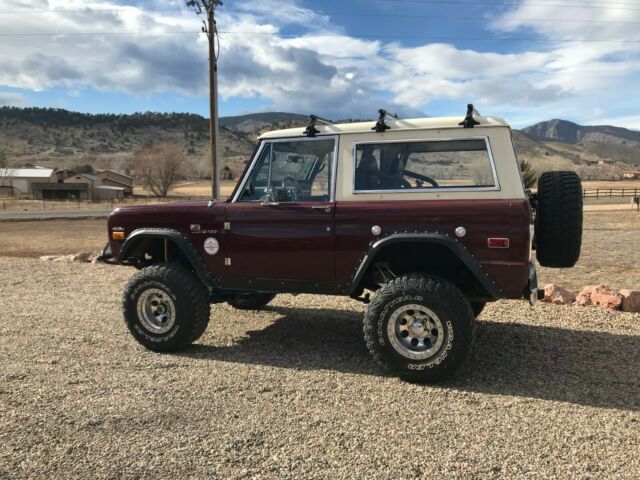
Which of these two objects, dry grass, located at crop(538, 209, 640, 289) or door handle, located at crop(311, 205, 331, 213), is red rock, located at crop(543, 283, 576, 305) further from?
door handle, located at crop(311, 205, 331, 213)

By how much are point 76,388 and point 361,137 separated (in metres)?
3.23

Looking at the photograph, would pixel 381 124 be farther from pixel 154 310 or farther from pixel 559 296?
pixel 559 296

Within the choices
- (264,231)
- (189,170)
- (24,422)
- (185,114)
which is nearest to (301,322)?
(264,231)

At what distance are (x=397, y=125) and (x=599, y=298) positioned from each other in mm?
4068

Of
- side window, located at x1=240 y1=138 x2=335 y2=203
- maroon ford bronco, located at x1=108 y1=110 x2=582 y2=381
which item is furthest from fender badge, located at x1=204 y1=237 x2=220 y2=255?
side window, located at x1=240 y1=138 x2=335 y2=203

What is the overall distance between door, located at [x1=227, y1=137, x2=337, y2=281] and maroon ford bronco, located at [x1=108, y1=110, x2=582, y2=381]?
0.03ft

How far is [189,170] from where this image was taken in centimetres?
9756

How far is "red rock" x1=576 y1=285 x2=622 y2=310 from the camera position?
6.59m

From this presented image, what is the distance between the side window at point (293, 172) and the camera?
→ 479 cm

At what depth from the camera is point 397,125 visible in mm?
4586

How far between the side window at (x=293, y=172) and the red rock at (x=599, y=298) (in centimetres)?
422

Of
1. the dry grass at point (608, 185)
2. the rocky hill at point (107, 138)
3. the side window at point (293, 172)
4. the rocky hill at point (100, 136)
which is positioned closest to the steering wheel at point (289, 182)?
the side window at point (293, 172)

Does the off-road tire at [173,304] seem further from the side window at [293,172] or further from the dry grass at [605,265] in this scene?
the dry grass at [605,265]

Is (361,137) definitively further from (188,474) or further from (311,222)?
(188,474)
